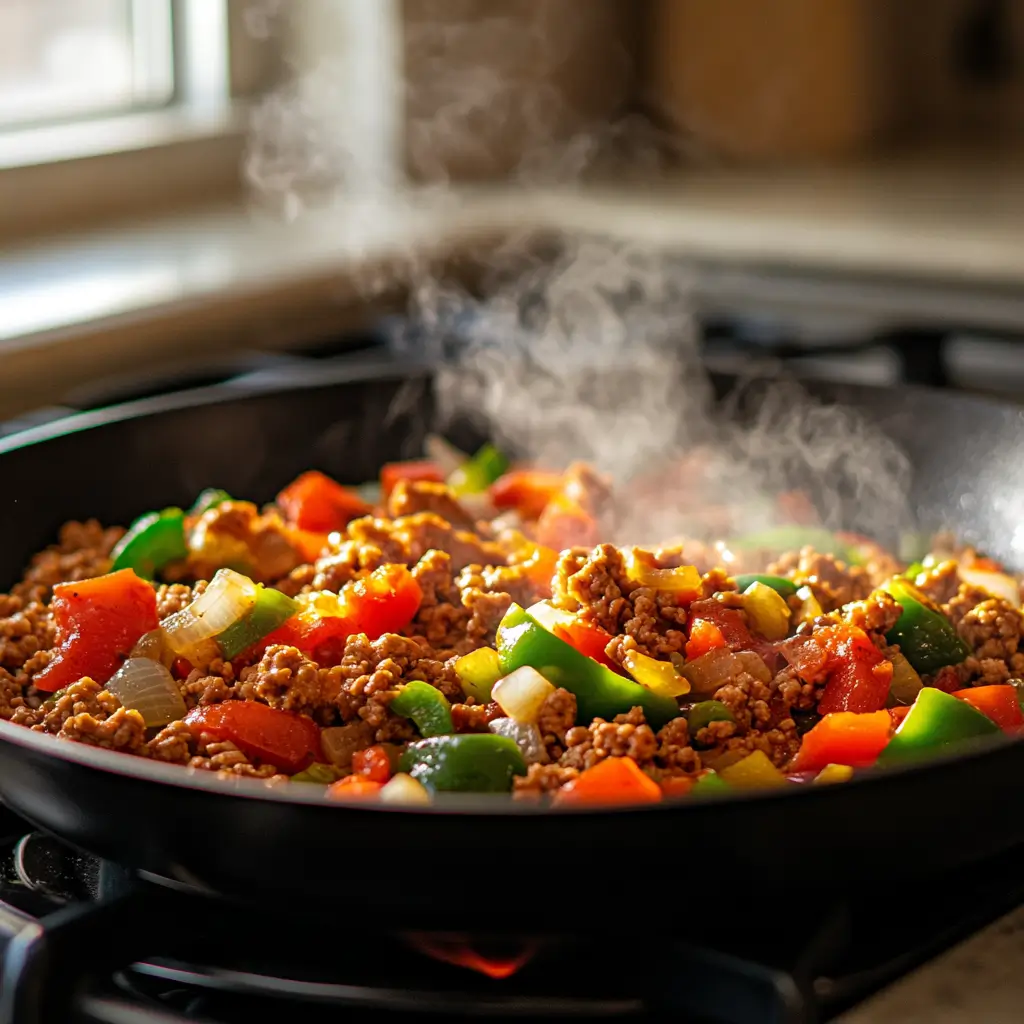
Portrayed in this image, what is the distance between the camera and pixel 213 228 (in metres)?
2.72

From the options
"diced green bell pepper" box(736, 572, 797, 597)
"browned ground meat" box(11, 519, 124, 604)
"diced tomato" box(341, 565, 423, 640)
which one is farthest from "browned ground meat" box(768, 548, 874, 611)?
"browned ground meat" box(11, 519, 124, 604)

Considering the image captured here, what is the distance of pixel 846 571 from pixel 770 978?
68 centimetres

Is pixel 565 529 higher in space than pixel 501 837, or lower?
lower

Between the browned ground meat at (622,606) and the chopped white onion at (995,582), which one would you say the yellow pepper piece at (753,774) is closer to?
the browned ground meat at (622,606)

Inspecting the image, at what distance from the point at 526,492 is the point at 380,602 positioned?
18.5 inches

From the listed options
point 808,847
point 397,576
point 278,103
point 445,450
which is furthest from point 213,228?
point 808,847

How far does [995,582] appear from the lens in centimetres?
146

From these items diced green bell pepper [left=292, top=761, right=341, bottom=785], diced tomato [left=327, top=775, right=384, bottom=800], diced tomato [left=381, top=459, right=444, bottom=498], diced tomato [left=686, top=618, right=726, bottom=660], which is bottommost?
diced tomato [left=381, top=459, right=444, bottom=498]

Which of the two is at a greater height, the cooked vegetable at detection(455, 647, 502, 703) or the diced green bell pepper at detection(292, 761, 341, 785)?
the cooked vegetable at detection(455, 647, 502, 703)

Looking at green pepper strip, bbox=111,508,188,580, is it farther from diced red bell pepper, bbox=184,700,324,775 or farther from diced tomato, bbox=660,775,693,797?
diced tomato, bbox=660,775,693,797

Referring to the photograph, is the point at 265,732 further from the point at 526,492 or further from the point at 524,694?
the point at 526,492

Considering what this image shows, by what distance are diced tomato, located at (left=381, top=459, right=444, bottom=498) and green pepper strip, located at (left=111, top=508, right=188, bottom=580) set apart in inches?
12.0

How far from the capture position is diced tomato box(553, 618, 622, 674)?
3.89 ft

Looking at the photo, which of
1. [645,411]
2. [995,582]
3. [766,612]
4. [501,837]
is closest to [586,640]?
[766,612]
